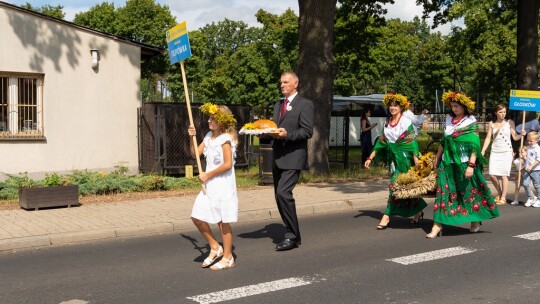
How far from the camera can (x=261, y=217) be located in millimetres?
10148

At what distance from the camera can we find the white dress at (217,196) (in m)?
6.49

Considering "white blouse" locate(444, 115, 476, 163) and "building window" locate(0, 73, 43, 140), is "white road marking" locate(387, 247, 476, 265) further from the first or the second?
"building window" locate(0, 73, 43, 140)

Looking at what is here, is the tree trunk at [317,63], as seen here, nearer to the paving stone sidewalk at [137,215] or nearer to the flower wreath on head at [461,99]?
the paving stone sidewalk at [137,215]

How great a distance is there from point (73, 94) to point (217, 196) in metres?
10.6

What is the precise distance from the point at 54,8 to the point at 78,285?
5220cm

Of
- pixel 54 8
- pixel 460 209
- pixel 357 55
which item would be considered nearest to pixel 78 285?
pixel 460 209

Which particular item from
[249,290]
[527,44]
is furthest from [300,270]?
[527,44]

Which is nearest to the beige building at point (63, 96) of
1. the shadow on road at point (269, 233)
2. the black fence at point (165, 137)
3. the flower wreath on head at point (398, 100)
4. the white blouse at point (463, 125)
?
the black fence at point (165, 137)

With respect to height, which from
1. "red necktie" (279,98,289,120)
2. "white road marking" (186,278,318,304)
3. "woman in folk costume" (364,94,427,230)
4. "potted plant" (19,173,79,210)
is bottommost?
"white road marking" (186,278,318,304)

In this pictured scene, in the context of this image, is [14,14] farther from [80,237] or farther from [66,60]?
[80,237]

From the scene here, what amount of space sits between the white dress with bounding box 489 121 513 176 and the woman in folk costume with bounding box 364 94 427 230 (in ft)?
11.9

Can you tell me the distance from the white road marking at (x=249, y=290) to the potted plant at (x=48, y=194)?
5511 mm

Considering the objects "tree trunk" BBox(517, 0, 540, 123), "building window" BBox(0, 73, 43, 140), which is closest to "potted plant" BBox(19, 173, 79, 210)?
"building window" BBox(0, 73, 43, 140)

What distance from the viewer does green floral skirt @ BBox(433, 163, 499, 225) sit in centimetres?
845
